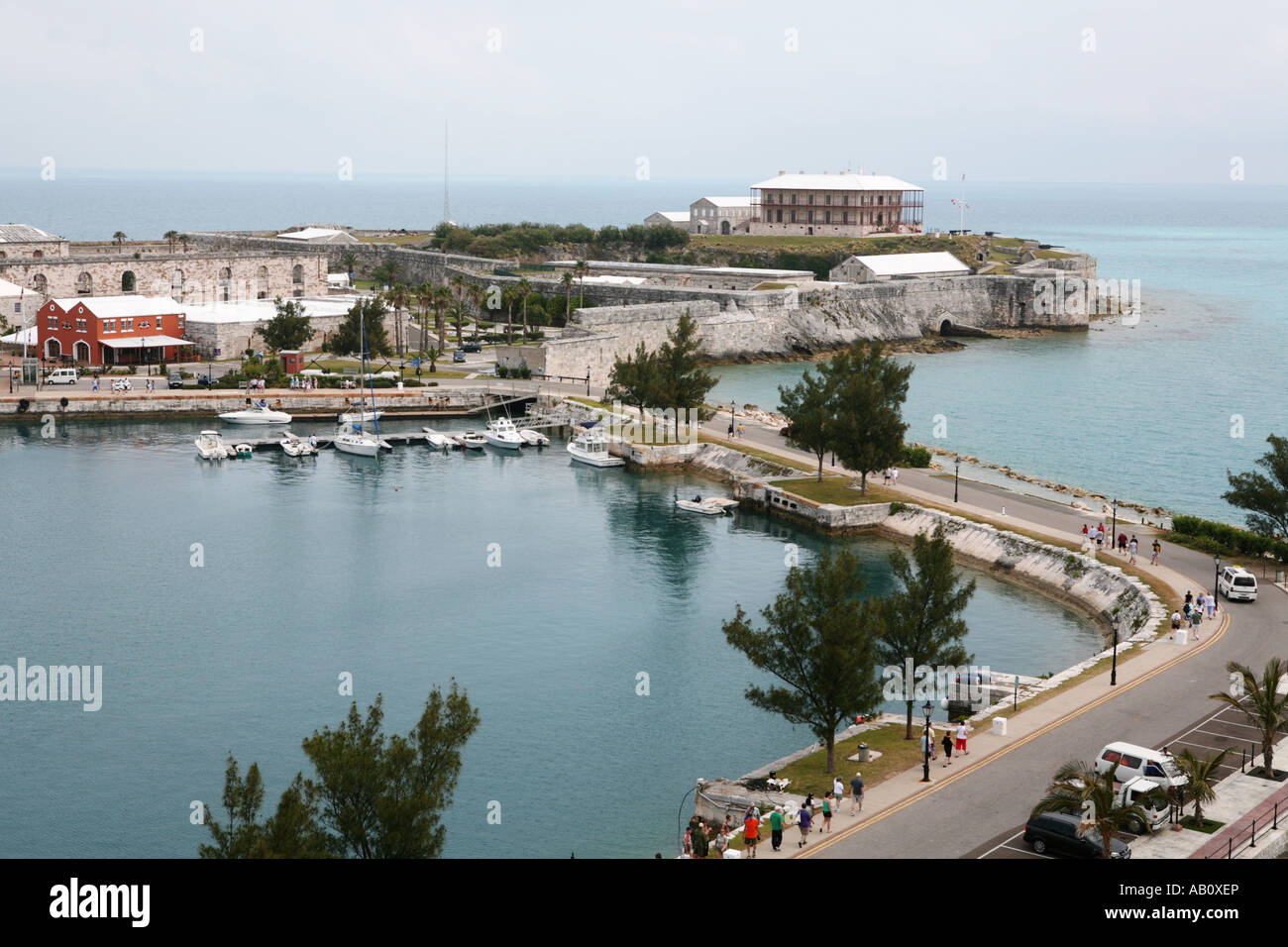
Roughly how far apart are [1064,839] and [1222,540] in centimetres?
2798

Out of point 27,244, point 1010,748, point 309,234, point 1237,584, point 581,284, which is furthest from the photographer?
point 309,234

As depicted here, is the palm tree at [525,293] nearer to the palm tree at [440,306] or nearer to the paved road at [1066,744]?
the palm tree at [440,306]

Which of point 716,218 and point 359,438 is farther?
point 716,218

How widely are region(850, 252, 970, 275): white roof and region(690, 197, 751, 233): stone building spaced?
24.5 metres

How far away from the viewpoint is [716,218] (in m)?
156

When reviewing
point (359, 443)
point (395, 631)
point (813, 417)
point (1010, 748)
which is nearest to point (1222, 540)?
point (813, 417)

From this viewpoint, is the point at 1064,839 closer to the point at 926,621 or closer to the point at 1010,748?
the point at 1010,748

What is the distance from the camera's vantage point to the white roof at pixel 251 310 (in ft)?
304

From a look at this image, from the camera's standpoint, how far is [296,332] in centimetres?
9000

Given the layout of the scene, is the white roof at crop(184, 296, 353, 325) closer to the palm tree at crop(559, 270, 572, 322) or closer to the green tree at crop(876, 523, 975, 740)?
the palm tree at crop(559, 270, 572, 322)

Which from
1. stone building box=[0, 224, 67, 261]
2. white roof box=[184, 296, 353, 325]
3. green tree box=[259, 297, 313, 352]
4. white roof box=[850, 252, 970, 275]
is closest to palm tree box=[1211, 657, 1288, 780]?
green tree box=[259, 297, 313, 352]

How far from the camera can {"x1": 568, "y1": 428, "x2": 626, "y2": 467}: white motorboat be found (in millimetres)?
→ 71062
